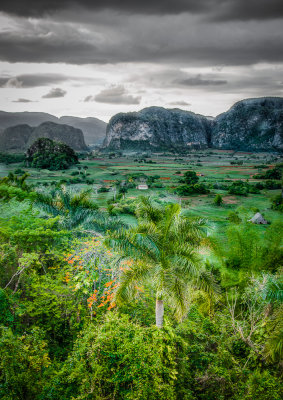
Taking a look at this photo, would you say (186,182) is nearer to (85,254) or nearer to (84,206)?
(84,206)

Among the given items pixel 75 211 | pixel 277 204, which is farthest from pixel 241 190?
pixel 75 211

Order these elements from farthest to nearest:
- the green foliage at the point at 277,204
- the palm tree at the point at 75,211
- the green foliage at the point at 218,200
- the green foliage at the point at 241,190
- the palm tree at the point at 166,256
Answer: the green foliage at the point at 241,190 < the green foliage at the point at 218,200 < the green foliage at the point at 277,204 < the palm tree at the point at 75,211 < the palm tree at the point at 166,256

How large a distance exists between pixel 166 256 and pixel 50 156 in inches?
3234

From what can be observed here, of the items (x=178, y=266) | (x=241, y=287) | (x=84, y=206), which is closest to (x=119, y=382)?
(x=178, y=266)

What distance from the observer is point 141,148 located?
569ft

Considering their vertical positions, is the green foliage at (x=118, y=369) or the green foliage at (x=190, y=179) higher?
the green foliage at (x=118, y=369)

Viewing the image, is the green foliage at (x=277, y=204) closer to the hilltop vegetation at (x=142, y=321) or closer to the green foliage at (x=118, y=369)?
the hilltop vegetation at (x=142, y=321)

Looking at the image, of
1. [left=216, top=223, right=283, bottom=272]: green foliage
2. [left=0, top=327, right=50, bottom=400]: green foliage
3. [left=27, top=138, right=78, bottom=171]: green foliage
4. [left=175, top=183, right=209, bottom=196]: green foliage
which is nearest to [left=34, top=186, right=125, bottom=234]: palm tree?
[left=216, top=223, right=283, bottom=272]: green foliage

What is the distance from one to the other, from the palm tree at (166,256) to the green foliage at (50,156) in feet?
251

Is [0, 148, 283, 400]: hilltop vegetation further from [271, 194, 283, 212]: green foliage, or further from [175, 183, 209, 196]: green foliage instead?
[175, 183, 209, 196]: green foliage

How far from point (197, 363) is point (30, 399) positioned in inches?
201

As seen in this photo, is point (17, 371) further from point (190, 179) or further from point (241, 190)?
point (190, 179)

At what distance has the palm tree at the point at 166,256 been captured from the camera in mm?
7301

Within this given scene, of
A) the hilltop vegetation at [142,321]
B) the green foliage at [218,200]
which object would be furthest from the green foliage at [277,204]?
the hilltop vegetation at [142,321]
